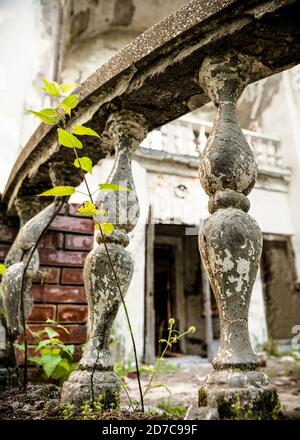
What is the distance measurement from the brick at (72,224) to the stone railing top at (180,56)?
0.89m

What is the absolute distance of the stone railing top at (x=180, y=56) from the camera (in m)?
0.84

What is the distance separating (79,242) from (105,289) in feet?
4.47

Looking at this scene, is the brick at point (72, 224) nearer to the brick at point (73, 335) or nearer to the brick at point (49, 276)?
the brick at point (49, 276)

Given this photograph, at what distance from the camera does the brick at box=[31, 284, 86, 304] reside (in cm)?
206

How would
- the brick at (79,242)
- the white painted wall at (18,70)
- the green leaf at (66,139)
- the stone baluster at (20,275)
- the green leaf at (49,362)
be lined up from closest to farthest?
the green leaf at (66,139), the stone baluster at (20,275), the green leaf at (49,362), the brick at (79,242), the white painted wall at (18,70)

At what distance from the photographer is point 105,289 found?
3.13 ft

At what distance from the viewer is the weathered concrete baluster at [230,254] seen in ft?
2.13

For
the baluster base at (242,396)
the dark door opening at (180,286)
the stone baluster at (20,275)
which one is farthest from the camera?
the dark door opening at (180,286)

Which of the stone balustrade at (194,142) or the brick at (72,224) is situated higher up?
the stone balustrade at (194,142)

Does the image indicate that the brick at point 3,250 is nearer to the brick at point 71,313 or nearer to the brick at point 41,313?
the brick at point 41,313

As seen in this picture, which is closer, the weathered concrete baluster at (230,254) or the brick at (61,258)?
the weathered concrete baluster at (230,254)

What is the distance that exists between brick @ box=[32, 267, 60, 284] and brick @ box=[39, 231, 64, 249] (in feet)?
0.47

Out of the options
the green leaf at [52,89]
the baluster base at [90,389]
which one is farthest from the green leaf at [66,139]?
the baluster base at [90,389]

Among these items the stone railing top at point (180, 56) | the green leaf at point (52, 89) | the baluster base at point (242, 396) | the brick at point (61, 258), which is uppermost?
the stone railing top at point (180, 56)
